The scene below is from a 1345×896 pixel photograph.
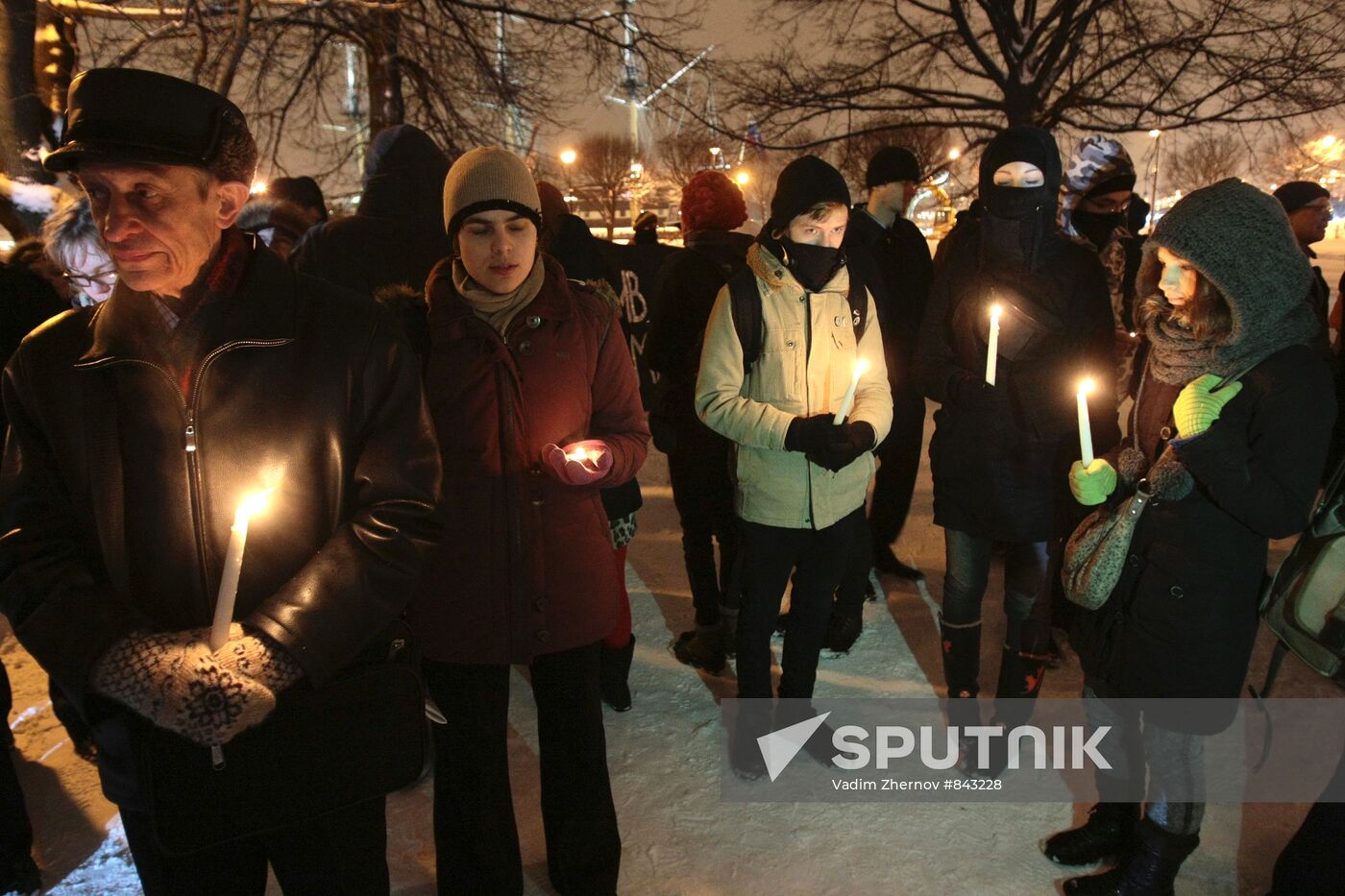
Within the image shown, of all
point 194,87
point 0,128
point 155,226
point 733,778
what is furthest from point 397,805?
point 0,128

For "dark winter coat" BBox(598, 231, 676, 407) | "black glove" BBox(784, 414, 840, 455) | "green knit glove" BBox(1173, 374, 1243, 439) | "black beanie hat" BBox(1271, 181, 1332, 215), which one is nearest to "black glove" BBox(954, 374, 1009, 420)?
"black glove" BBox(784, 414, 840, 455)

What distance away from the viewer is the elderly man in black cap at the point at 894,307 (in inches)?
161

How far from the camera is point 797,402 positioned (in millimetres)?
2895

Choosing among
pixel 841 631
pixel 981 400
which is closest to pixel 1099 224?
pixel 981 400

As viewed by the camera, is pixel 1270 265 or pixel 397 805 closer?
pixel 1270 265

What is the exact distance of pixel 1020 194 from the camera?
114 inches

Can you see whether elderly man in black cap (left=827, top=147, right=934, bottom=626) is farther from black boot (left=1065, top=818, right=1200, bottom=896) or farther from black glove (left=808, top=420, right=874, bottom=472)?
black boot (left=1065, top=818, right=1200, bottom=896)

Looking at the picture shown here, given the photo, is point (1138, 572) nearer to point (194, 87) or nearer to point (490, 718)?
point (490, 718)

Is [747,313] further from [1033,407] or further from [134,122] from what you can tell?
[134,122]

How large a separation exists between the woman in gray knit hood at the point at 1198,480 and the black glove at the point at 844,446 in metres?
0.66

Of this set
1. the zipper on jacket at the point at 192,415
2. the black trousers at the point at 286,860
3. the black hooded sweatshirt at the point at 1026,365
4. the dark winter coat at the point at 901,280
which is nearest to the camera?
the zipper on jacket at the point at 192,415

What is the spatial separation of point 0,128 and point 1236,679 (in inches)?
243

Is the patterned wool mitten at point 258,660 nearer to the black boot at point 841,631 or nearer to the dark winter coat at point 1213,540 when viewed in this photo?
the dark winter coat at point 1213,540

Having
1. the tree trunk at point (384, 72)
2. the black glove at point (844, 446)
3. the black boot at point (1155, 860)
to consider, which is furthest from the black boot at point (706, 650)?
the tree trunk at point (384, 72)
